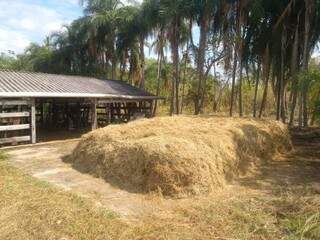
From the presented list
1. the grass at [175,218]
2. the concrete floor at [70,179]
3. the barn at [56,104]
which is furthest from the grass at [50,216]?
the barn at [56,104]

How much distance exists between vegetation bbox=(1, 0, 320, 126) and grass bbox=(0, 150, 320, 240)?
4957 millimetres

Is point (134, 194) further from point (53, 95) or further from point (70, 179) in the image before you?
point (53, 95)

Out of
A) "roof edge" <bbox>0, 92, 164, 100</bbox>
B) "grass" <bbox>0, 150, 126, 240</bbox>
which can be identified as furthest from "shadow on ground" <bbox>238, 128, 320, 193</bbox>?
"roof edge" <bbox>0, 92, 164, 100</bbox>

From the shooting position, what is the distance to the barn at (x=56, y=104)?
1299 cm

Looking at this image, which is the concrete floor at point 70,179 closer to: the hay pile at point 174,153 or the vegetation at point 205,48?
the hay pile at point 174,153

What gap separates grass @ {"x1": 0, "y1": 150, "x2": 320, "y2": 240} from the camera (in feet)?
17.3

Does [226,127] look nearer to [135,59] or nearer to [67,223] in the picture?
[67,223]

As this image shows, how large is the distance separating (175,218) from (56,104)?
53.0 feet

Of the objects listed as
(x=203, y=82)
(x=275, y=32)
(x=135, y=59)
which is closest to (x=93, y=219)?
(x=275, y=32)

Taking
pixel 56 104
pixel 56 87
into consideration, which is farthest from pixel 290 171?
pixel 56 104

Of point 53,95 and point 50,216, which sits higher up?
point 53,95

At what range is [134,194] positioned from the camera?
7188 millimetres

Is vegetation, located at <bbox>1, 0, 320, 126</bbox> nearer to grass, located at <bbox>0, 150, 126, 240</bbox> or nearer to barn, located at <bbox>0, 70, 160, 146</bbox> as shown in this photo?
barn, located at <bbox>0, 70, 160, 146</bbox>

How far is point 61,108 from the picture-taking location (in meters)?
20.9
